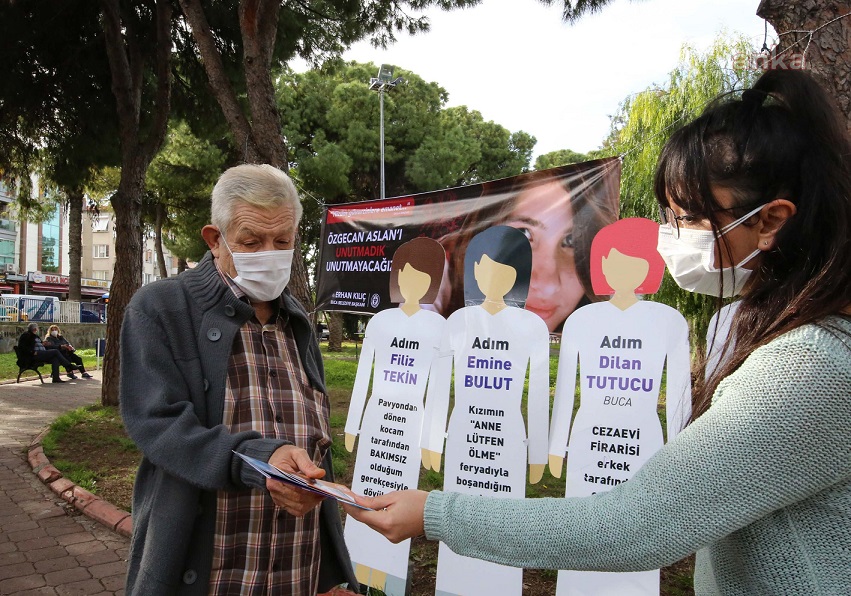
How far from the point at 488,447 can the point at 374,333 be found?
103 centimetres

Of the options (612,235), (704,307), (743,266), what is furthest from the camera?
(704,307)

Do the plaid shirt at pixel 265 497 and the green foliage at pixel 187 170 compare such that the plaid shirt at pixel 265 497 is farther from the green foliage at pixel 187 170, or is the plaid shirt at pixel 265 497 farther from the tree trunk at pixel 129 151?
the green foliage at pixel 187 170

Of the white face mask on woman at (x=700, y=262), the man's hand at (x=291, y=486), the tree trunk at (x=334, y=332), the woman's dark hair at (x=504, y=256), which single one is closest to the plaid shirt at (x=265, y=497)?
the man's hand at (x=291, y=486)

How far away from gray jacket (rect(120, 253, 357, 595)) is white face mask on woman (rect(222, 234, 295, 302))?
0.09m

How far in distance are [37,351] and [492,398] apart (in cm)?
1286

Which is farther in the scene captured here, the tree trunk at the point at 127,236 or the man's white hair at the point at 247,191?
the tree trunk at the point at 127,236

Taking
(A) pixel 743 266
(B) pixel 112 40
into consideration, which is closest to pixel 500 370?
(A) pixel 743 266

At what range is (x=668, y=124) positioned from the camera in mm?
7465

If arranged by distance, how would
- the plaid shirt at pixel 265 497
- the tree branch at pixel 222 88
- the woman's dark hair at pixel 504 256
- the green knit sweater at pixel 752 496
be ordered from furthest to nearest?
the tree branch at pixel 222 88, the woman's dark hair at pixel 504 256, the plaid shirt at pixel 265 497, the green knit sweater at pixel 752 496

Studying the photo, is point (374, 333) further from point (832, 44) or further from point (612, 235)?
point (832, 44)

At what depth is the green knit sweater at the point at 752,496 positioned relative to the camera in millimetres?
875

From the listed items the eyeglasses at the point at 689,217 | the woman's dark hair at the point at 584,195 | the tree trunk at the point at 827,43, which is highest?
the tree trunk at the point at 827,43

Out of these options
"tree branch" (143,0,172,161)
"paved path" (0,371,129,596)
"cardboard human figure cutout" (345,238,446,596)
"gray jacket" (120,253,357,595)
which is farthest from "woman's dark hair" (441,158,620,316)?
"tree branch" (143,0,172,161)

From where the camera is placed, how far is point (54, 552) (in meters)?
4.09
